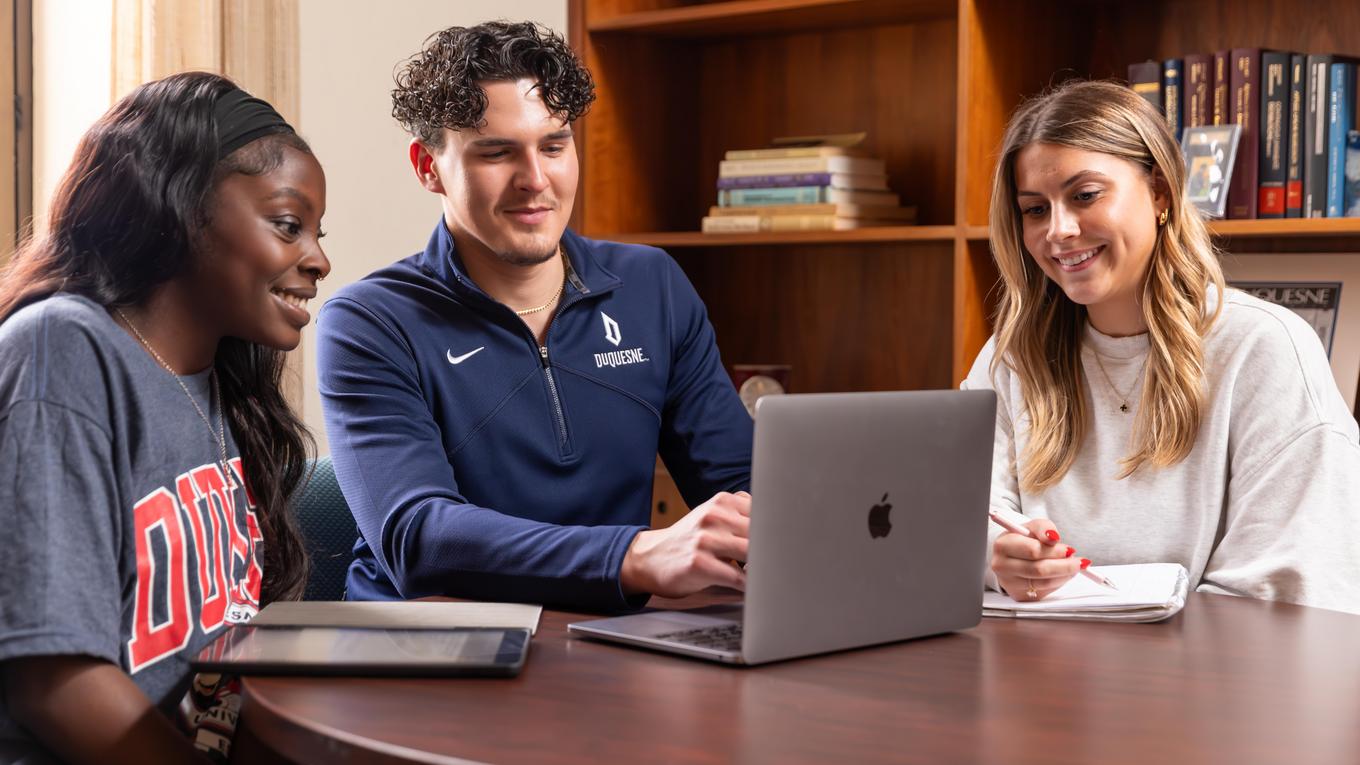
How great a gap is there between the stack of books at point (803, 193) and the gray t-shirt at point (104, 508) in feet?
5.36

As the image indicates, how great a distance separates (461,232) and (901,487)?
2.72ft

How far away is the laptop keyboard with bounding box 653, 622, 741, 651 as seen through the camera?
1133mm

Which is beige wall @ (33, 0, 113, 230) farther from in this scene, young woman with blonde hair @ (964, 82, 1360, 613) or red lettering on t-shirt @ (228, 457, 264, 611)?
young woman with blonde hair @ (964, 82, 1360, 613)

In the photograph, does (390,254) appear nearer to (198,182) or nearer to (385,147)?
(385,147)

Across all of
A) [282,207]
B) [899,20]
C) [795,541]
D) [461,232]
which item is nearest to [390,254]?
[461,232]

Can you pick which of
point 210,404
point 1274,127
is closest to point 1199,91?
point 1274,127

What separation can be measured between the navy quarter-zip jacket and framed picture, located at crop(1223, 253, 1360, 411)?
1.11 m

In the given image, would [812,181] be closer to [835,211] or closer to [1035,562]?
[835,211]

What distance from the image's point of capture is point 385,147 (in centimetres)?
265

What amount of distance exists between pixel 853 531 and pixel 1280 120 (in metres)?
1.51

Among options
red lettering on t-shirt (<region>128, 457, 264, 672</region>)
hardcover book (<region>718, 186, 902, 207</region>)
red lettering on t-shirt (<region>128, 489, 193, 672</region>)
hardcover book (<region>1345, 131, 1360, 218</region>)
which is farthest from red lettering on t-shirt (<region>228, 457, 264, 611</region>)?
hardcover book (<region>1345, 131, 1360, 218</region>)

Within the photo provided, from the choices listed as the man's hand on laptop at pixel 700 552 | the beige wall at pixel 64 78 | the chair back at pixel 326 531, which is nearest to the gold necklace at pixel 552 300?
the chair back at pixel 326 531

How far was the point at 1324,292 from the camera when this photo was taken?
2.35m

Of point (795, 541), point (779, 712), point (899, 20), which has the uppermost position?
point (899, 20)
